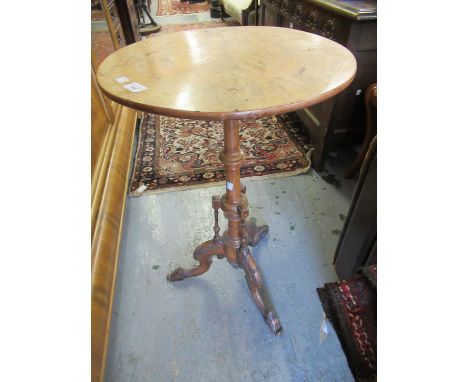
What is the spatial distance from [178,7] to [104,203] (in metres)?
6.49

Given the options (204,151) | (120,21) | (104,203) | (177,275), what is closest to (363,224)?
(177,275)

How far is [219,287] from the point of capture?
1.28 m

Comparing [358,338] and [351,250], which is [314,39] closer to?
[351,250]

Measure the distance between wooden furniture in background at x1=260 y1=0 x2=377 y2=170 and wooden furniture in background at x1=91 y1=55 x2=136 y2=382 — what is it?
3.97 ft

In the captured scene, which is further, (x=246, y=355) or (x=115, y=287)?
(x=115, y=287)

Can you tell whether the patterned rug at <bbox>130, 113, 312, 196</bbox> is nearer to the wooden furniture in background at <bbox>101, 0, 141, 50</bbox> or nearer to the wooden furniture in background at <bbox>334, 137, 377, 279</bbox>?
the wooden furniture in background at <bbox>101, 0, 141, 50</bbox>

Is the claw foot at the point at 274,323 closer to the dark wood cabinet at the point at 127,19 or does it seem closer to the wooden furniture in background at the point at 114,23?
the wooden furniture in background at the point at 114,23

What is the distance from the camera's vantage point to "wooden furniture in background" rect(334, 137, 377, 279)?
2.93 ft

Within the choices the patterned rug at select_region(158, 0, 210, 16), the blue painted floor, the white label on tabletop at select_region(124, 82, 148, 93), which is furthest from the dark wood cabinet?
the patterned rug at select_region(158, 0, 210, 16)

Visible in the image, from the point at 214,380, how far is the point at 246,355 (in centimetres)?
13

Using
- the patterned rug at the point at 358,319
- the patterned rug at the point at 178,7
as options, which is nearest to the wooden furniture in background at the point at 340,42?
the patterned rug at the point at 358,319
